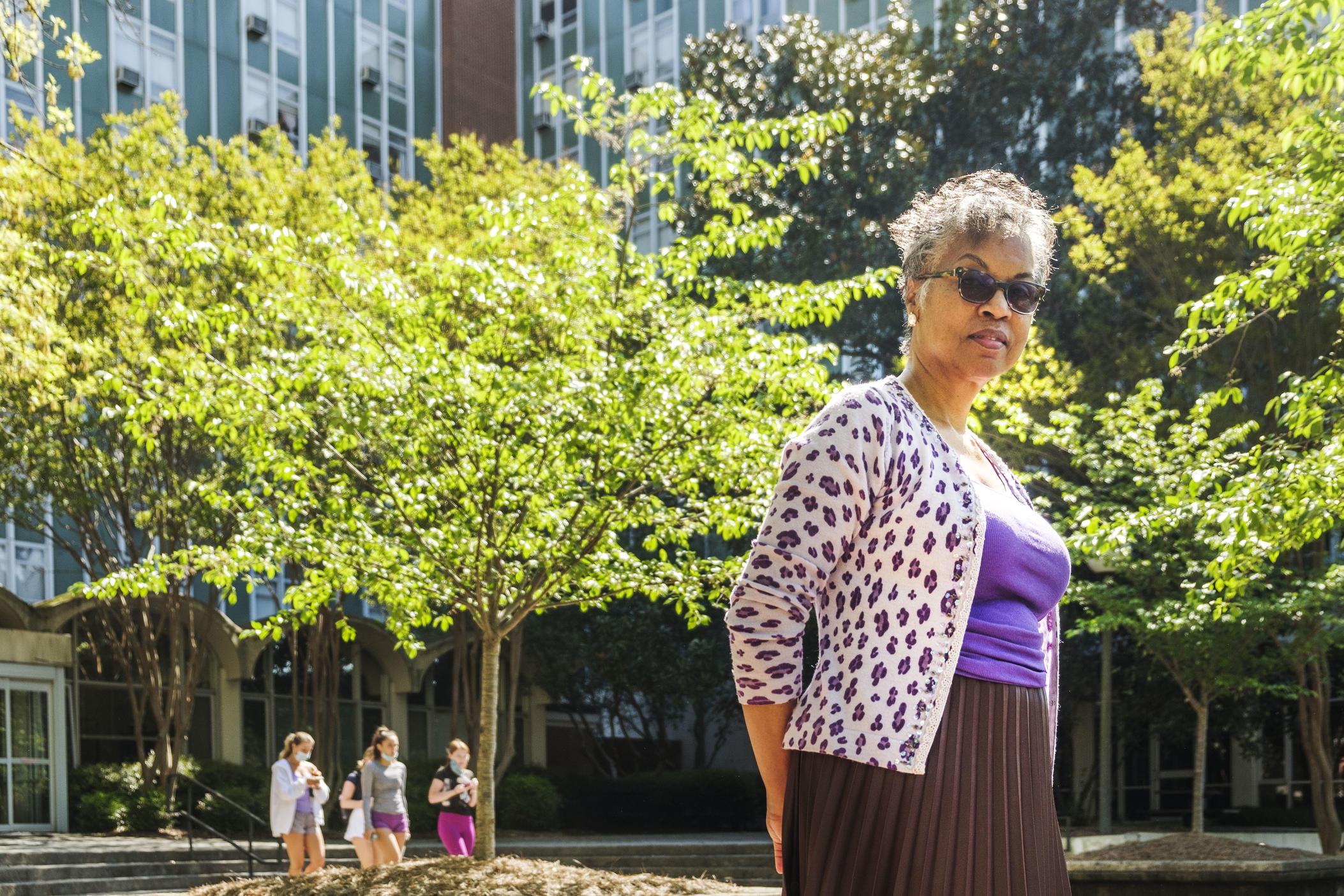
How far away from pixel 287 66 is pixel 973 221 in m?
35.2

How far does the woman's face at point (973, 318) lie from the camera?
2.37 metres

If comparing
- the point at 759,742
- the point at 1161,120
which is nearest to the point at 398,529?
the point at 759,742

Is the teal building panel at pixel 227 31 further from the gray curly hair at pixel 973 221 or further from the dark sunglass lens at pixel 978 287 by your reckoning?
the dark sunglass lens at pixel 978 287

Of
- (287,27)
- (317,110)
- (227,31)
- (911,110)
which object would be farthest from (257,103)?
(911,110)

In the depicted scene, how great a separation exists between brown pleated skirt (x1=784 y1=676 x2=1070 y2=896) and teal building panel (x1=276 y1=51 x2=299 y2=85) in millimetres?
35261

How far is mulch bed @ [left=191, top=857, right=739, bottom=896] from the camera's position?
10.4m

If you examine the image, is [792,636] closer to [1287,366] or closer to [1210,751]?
[1287,366]

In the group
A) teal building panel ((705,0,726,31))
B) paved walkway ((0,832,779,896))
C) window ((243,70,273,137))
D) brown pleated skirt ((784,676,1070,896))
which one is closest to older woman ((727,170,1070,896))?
brown pleated skirt ((784,676,1070,896))

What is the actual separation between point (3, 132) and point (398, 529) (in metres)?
19.6

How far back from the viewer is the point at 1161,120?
85.2ft

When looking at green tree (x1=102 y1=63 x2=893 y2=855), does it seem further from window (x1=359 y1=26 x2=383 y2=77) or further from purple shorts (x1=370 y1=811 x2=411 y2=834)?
window (x1=359 y1=26 x2=383 y2=77)

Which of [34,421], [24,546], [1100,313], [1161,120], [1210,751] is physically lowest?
[1210,751]

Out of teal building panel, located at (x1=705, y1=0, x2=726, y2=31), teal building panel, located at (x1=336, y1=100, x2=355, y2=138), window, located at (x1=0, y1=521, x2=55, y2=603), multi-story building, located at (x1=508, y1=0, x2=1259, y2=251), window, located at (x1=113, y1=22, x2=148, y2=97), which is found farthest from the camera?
teal building panel, located at (x1=705, y1=0, x2=726, y2=31)

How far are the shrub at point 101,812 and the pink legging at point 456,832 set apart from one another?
1119 cm
